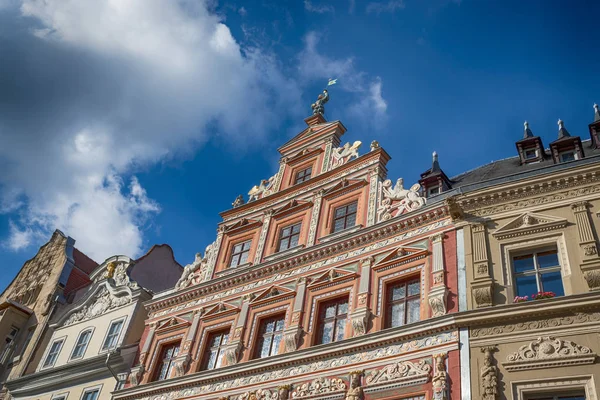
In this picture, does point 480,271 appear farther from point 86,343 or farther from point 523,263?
point 86,343

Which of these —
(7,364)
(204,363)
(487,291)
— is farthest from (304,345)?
(7,364)

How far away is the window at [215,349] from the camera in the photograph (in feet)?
64.1

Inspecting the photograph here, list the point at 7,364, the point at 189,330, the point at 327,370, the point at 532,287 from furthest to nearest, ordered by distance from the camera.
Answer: the point at 7,364 → the point at 189,330 → the point at 327,370 → the point at 532,287

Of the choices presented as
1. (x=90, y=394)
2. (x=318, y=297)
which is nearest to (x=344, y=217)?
(x=318, y=297)

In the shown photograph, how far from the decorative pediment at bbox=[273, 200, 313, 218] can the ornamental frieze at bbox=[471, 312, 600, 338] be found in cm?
968

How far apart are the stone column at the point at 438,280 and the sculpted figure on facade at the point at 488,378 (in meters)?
1.81

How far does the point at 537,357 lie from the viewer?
12.8m

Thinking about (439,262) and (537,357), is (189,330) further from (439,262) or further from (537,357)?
(537,357)

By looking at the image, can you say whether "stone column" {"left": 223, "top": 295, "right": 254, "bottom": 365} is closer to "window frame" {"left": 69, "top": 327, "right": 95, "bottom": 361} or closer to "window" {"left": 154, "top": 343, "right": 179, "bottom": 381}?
"window" {"left": 154, "top": 343, "right": 179, "bottom": 381}

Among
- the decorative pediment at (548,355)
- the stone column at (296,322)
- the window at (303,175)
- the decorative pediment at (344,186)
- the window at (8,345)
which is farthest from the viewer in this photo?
the window at (8,345)

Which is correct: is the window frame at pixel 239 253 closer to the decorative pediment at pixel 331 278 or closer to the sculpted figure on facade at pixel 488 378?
the decorative pediment at pixel 331 278

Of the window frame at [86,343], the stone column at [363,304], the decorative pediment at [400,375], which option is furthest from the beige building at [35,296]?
the decorative pediment at [400,375]

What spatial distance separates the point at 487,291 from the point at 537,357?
7.17 ft

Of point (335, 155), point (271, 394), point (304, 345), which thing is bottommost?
point (271, 394)
